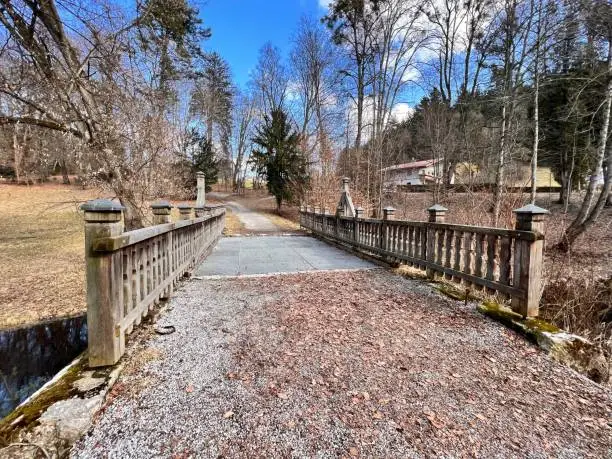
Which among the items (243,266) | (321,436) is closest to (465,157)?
(243,266)

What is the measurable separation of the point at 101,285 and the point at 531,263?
12.3ft

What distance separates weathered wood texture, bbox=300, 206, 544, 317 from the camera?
3133 millimetres

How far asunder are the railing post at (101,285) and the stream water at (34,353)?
197 cm

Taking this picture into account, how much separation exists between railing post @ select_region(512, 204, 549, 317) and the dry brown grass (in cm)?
635

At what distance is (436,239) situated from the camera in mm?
4648

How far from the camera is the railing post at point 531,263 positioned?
3104 mm

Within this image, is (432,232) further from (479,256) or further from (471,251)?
(479,256)

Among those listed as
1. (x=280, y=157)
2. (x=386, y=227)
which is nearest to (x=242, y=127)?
(x=280, y=157)

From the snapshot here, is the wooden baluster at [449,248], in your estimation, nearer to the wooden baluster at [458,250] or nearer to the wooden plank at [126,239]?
the wooden baluster at [458,250]

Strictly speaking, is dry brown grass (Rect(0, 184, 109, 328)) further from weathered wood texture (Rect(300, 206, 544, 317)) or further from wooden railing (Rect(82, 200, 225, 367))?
weathered wood texture (Rect(300, 206, 544, 317))

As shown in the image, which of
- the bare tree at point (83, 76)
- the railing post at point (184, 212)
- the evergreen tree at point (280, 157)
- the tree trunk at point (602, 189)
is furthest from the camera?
the evergreen tree at point (280, 157)

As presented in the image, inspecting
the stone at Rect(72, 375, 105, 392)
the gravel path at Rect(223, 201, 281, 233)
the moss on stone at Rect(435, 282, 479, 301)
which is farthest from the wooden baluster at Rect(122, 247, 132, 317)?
the gravel path at Rect(223, 201, 281, 233)

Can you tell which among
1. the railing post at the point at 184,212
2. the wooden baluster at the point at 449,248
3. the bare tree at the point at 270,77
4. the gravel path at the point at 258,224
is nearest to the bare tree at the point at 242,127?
the bare tree at the point at 270,77

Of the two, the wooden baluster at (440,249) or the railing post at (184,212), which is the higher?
the railing post at (184,212)
